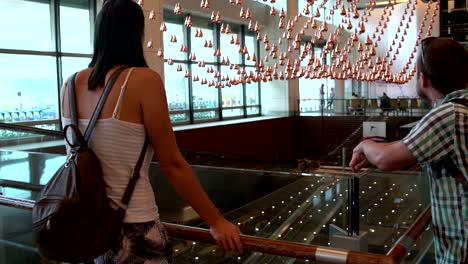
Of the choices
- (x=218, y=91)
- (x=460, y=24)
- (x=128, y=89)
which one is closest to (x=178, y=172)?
(x=128, y=89)

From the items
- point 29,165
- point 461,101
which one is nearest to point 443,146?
point 461,101

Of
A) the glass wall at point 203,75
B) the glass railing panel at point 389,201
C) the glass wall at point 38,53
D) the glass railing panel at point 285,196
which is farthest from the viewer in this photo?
the glass wall at point 203,75

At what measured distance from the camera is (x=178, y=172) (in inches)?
51.9

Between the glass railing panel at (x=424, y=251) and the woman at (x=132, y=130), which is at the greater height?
the woman at (x=132, y=130)

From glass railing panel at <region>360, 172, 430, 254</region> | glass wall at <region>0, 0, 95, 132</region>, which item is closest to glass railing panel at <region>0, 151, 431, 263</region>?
glass railing panel at <region>360, 172, 430, 254</region>

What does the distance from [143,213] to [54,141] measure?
7.79m

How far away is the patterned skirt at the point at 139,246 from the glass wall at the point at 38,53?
8688mm

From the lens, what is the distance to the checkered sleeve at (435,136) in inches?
52.3

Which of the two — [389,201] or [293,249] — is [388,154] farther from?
[389,201]

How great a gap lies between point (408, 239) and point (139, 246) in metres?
0.86

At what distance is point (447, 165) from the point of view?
4.65ft

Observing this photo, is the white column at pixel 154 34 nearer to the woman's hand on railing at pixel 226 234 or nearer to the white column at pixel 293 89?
the white column at pixel 293 89

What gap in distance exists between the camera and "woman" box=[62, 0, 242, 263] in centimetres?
127

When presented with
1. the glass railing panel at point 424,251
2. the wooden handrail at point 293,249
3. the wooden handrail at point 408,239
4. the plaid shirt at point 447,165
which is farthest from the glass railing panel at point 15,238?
the plaid shirt at point 447,165
